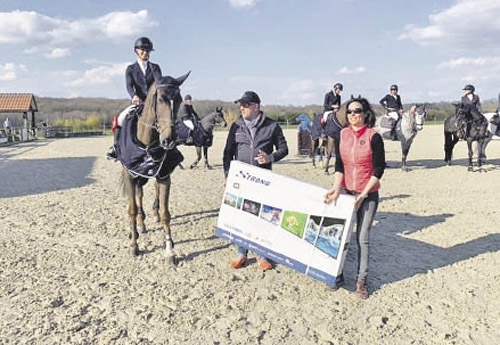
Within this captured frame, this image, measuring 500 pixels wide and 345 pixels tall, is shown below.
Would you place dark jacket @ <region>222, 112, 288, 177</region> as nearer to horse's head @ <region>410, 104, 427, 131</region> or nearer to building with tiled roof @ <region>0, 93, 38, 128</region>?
horse's head @ <region>410, 104, 427, 131</region>

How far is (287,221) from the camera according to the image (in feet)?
13.4

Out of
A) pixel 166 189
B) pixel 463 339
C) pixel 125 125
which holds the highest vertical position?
pixel 125 125

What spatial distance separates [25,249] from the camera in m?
5.46

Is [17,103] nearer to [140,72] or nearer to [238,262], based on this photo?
[140,72]

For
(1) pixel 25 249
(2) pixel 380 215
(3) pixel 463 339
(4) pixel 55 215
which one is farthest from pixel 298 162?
(3) pixel 463 339

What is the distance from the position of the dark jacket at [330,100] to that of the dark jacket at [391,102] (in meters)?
1.81

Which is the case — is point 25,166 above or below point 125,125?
below

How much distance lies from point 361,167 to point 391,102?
1023 centimetres

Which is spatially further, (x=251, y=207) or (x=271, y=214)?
(x=251, y=207)

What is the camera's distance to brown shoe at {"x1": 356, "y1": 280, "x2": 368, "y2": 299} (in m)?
4.00

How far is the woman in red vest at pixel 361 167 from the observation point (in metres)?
3.77

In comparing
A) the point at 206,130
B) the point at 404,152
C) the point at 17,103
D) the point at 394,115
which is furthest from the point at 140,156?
the point at 17,103

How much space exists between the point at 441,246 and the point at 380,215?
165 cm

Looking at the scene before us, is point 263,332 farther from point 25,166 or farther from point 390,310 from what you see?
point 25,166
